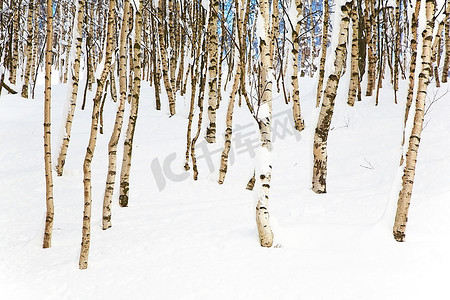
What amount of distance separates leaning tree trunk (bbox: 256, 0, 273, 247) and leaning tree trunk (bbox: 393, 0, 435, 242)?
3.18 ft

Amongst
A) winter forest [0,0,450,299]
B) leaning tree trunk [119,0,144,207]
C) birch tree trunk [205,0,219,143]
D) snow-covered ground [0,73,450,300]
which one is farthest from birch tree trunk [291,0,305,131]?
leaning tree trunk [119,0,144,207]

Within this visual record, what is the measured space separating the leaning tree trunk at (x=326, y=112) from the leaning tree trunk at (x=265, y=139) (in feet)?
4.72

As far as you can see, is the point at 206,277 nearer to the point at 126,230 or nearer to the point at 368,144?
the point at 126,230

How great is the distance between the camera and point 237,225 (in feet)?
10.3

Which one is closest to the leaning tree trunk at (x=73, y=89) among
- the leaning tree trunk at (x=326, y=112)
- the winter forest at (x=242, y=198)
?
the winter forest at (x=242, y=198)

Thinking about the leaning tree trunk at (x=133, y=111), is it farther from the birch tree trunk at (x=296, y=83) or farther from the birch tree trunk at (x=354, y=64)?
the birch tree trunk at (x=354, y=64)

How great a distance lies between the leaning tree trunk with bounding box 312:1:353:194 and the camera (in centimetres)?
399

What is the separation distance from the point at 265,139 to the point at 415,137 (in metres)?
1.10

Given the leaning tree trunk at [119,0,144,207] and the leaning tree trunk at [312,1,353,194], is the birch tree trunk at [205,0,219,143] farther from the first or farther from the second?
the leaning tree trunk at [312,1,353,194]

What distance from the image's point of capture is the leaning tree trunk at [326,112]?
3990 mm

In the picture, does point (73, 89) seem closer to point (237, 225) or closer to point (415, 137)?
point (237, 225)

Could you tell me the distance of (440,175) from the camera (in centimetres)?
→ 382

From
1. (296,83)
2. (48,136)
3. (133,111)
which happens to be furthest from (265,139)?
(296,83)

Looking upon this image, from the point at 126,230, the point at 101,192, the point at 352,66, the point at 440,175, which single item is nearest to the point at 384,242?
the point at 440,175
